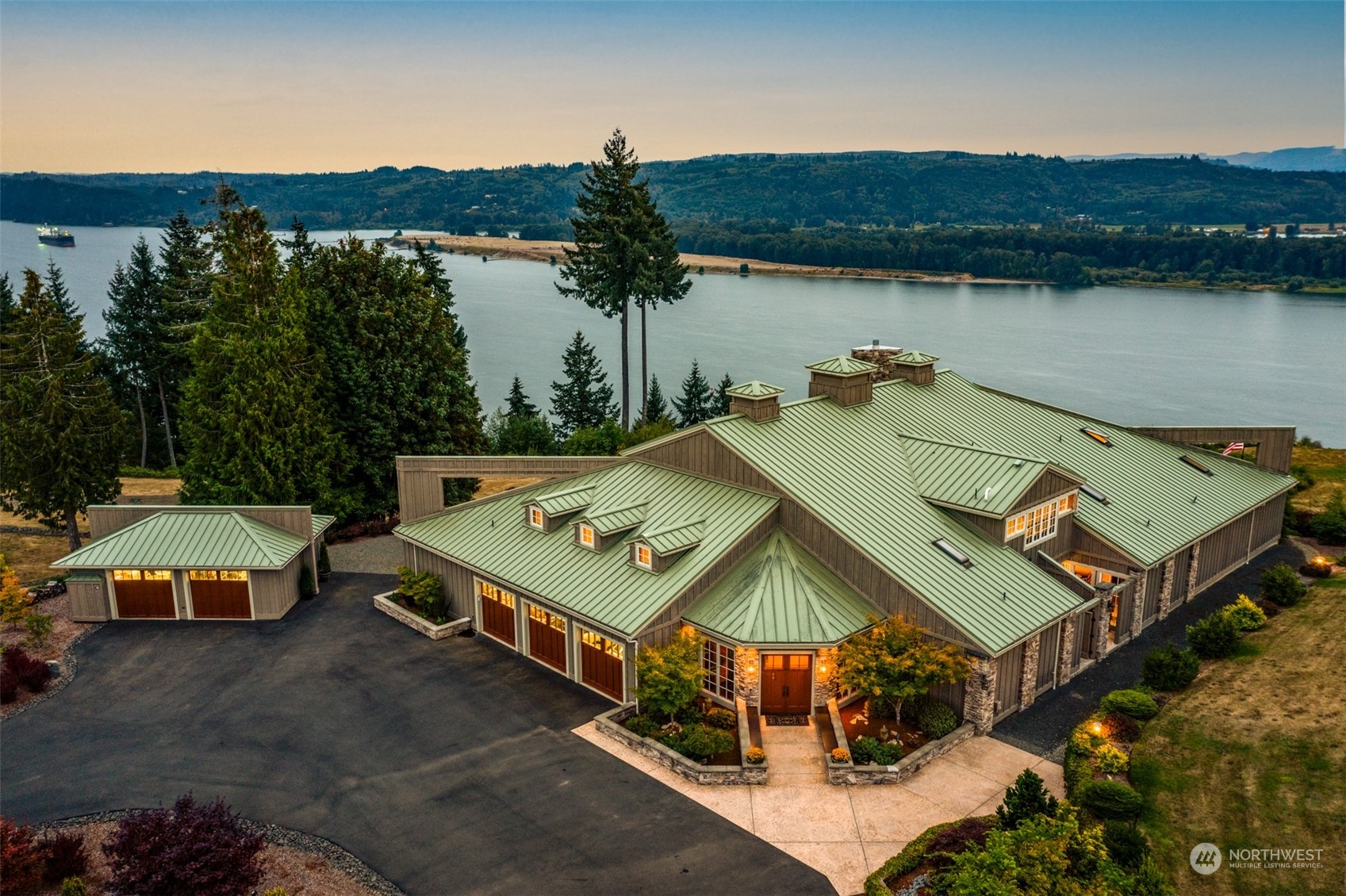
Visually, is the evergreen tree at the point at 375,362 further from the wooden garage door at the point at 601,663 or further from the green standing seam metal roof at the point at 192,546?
the wooden garage door at the point at 601,663

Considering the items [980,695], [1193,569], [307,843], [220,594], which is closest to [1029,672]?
[980,695]

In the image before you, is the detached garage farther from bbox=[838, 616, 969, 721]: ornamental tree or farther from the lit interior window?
the lit interior window

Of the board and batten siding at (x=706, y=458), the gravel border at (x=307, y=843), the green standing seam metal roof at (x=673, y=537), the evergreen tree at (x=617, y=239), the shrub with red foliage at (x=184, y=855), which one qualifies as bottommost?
the gravel border at (x=307, y=843)

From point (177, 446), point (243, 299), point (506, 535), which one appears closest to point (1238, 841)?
point (506, 535)

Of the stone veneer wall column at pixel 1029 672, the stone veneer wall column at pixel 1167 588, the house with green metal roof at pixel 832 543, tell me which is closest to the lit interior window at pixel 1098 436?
the house with green metal roof at pixel 832 543

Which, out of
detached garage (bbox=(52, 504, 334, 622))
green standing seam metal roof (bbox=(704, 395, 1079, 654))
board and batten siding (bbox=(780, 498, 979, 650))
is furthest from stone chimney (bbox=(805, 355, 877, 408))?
detached garage (bbox=(52, 504, 334, 622))

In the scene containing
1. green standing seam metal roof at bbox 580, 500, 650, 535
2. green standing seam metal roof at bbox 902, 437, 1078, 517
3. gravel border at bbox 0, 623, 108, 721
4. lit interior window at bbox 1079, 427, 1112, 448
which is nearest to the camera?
gravel border at bbox 0, 623, 108, 721
